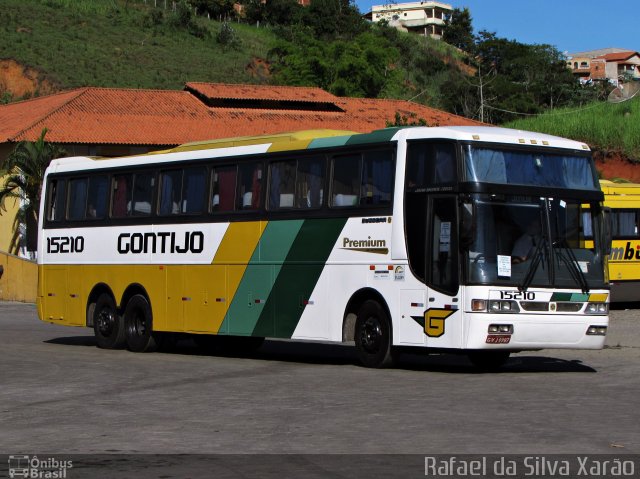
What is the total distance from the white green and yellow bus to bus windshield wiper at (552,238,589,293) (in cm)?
2

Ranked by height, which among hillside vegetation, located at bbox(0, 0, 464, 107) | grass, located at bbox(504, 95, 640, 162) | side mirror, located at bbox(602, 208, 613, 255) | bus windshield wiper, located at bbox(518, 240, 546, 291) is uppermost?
hillside vegetation, located at bbox(0, 0, 464, 107)

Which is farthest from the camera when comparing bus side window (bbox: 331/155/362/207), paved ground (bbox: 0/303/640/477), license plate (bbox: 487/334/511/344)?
bus side window (bbox: 331/155/362/207)

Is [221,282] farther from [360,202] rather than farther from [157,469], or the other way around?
[157,469]

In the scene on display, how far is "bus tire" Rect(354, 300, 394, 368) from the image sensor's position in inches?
717

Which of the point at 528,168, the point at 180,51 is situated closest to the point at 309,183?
the point at 528,168

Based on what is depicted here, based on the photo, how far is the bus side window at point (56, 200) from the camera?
25.6 m

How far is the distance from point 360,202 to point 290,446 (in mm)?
8567

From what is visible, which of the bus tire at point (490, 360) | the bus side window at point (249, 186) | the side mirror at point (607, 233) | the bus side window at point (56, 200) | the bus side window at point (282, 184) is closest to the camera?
the side mirror at point (607, 233)

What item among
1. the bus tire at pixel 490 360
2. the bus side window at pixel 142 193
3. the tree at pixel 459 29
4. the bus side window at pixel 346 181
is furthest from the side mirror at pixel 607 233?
the tree at pixel 459 29

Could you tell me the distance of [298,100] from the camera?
6769cm

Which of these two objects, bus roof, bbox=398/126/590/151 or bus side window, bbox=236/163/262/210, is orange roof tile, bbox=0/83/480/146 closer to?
bus side window, bbox=236/163/262/210

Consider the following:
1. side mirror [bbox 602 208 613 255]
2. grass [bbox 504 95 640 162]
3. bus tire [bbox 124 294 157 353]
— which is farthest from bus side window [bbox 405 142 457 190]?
grass [bbox 504 95 640 162]

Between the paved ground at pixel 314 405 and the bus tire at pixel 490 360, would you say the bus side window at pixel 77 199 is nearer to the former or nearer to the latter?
the paved ground at pixel 314 405

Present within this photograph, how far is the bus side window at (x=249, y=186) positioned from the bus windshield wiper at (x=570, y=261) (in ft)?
17.2
